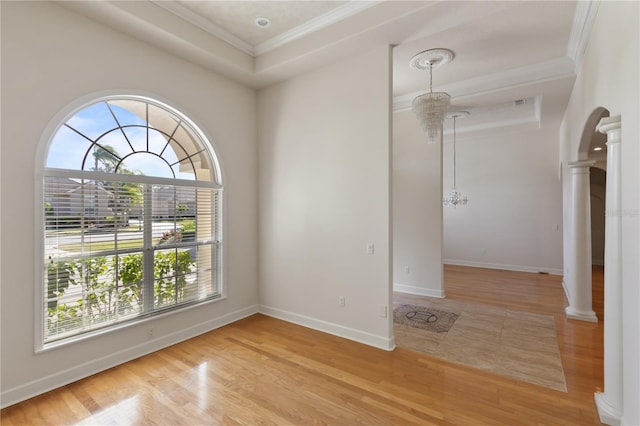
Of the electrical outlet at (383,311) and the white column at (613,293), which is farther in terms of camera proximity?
the electrical outlet at (383,311)

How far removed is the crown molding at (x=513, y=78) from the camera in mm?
3863

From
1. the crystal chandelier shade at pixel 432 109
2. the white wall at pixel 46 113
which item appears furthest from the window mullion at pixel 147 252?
the crystal chandelier shade at pixel 432 109

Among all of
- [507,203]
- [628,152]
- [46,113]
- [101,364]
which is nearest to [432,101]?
[628,152]

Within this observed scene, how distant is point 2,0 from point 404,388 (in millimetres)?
4392

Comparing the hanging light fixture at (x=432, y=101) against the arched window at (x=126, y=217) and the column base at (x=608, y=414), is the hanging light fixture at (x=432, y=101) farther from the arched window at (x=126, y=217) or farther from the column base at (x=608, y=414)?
the column base at (x=608, y=414)

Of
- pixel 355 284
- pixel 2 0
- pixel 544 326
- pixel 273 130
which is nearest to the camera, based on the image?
pixel 2 0

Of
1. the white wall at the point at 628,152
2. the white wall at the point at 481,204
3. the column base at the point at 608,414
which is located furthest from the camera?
the white wall at the point at 481,204

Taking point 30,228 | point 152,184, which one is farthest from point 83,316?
point 152,184

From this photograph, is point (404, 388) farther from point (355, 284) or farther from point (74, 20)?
point (74, 20)

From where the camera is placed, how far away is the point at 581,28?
10.00 ft

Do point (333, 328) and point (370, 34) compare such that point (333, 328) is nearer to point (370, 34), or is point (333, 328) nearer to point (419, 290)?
point (419, 290)

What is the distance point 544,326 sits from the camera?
3826 millimetres

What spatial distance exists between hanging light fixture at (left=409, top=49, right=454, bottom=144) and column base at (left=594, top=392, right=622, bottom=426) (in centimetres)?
301

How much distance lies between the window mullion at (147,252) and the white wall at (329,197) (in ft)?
4.90
